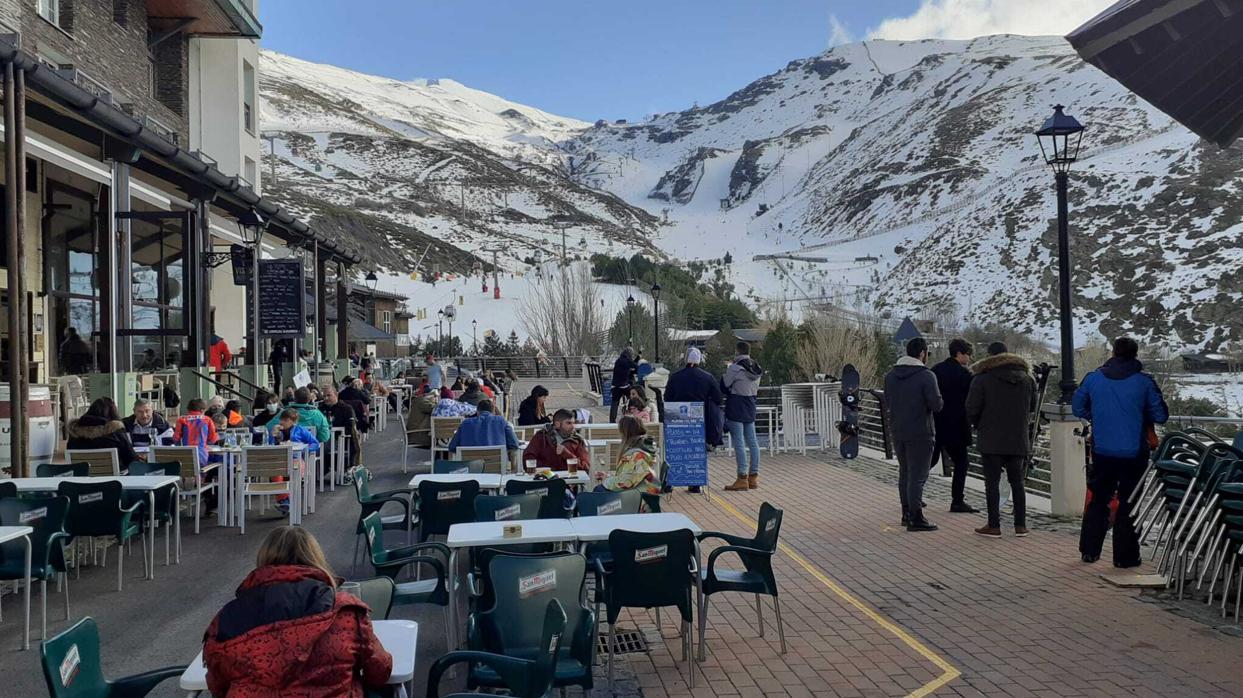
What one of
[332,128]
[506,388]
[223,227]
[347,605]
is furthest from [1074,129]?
[332,128]

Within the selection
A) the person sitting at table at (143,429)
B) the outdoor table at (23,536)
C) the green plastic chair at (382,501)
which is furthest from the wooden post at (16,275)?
the outdoor table at (23,536)

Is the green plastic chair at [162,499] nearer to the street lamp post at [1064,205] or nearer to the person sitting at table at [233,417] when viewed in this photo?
the person sitting at table at [233,417]

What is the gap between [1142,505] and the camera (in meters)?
7.67

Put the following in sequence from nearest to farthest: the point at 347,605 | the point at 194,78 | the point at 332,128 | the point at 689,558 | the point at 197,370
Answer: the point at 347,605
the point at 689,558
the point at 197,370
the point at 194,78
the point at 332,128

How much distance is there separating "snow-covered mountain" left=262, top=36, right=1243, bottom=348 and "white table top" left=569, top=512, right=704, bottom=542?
113 ft

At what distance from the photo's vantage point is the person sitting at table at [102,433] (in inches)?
372

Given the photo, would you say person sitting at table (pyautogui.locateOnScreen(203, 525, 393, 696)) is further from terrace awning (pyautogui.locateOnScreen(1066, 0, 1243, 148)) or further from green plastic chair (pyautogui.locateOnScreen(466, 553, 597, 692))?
terrace awning (pyautogui.locateOnScreen(1066, 0, 1243, 148))

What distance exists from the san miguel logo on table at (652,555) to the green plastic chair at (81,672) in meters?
2.31

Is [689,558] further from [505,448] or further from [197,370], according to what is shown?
[197,370]

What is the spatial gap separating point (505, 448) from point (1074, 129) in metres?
6.48

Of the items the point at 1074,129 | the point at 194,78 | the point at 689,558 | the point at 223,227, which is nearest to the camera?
the point at 689,558

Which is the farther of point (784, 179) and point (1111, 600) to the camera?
point (784, 179)

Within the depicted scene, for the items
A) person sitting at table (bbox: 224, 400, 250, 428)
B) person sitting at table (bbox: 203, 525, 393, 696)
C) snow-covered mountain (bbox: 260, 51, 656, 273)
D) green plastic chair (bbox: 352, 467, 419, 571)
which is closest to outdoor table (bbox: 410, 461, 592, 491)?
green plastic chair (bbox: 352, 467, 419, 571)

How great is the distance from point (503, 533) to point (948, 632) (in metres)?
2.74
